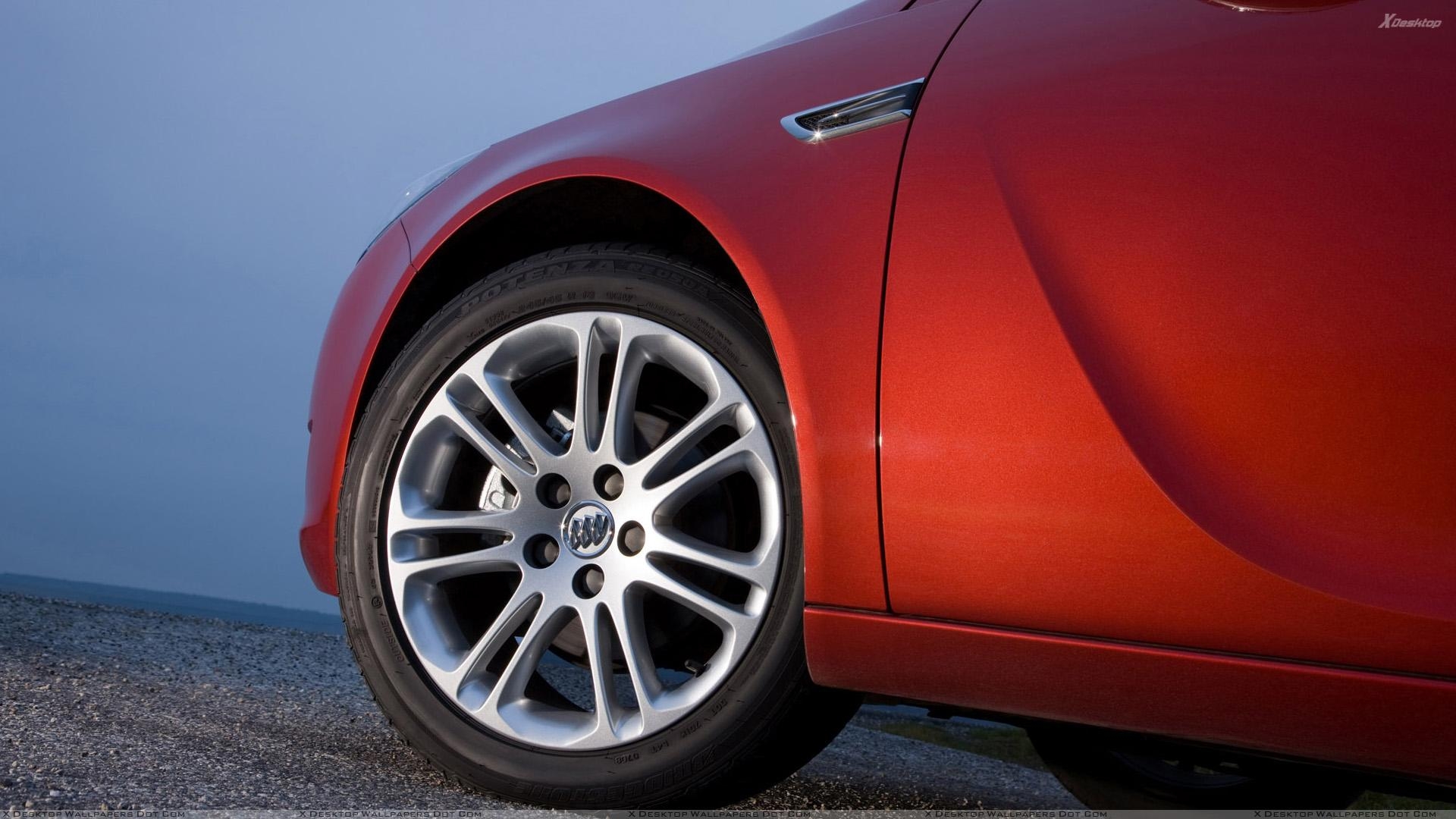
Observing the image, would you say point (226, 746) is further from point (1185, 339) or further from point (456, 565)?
point (1185, 339)

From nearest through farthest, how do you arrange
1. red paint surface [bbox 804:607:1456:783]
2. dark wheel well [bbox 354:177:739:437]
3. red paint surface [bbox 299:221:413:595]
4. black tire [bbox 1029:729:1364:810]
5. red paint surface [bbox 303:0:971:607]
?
1. red paint surface [bbox 804:607:1456:783]
2. red paint surface [bbox 303:0:971:607]
3. dark wheel well [bbox 354:177:739:437]
4. red paint surface [bbox 299:221:413:595]
5. black tire [bbox 1029:729:1364:810]

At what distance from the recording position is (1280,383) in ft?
4.04

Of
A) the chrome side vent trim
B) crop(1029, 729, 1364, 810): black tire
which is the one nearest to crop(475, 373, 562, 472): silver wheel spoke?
the chrome side vent trim

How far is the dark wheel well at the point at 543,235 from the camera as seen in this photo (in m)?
1.86

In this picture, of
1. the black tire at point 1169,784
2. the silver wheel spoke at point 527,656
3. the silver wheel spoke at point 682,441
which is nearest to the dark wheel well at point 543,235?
the silver wheel spoke at point 682,441

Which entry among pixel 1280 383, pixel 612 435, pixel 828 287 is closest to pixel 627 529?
pixel 612 435

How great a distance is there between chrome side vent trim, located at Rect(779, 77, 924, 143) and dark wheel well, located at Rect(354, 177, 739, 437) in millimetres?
275

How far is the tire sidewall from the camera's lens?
1507mm

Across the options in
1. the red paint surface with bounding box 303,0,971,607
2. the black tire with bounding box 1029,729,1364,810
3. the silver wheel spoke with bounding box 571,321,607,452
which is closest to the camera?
the red paint surface with bounding box 303,0,971,607

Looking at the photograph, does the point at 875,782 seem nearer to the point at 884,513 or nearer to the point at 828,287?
the point at 884,513

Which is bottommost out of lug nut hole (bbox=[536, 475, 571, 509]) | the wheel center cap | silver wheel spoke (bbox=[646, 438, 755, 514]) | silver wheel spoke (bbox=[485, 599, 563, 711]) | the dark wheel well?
silver wheel spoke (bbox=[485, 599, 563, 711])

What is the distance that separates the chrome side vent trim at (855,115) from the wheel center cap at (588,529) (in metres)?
0.66

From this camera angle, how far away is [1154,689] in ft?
4.19

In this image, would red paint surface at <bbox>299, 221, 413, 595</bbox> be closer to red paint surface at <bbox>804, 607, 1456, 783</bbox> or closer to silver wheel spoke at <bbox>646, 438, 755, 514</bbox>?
silver wheel spoke at <bbox>646, 438, 755, 514</bbox>
